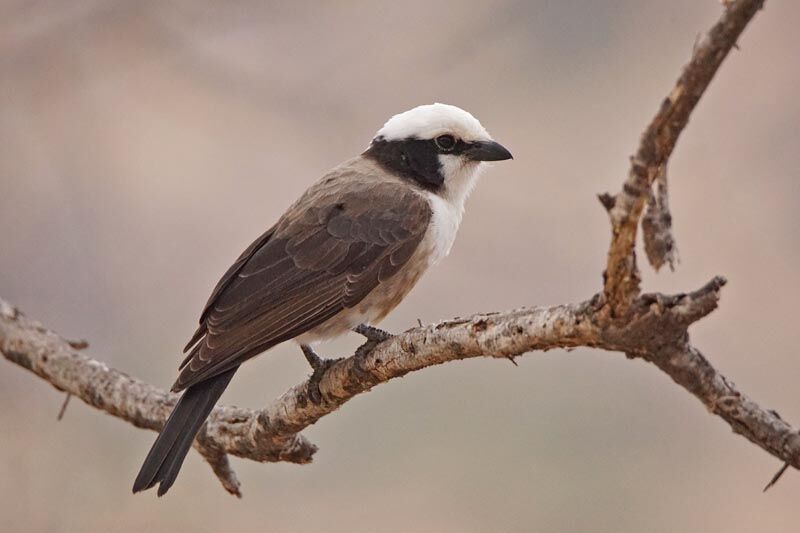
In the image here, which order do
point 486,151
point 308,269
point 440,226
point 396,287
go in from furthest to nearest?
1. point 486,151
2. point 440,226
3. point 396,287
4. point 308,269

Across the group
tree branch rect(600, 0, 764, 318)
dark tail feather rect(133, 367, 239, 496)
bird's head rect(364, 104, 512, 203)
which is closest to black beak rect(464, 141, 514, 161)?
bird's head rect(364, 104, 512, 203)

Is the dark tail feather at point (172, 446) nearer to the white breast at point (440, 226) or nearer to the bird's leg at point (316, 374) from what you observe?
the bird's leg at point (316, 374)

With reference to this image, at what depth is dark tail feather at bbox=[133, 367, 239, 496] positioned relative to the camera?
3717 mm

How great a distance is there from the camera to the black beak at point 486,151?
4498 millimetres

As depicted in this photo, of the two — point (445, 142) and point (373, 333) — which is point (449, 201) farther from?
point (373, 333)

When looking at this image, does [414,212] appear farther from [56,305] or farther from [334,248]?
[56,305]

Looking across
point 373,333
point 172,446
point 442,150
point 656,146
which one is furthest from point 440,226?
point 656,146

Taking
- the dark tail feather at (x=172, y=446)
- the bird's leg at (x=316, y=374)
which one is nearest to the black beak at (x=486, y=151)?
the bird's leg at (x=316, y=374)

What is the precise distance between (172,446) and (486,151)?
1.84 m

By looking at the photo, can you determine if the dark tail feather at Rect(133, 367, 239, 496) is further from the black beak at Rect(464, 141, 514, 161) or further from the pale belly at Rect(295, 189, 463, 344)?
the black beak at Rect(464, 141, 514, 161)

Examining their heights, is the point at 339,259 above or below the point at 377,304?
above

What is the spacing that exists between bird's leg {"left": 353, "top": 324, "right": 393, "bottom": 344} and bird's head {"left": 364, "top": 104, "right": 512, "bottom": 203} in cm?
82

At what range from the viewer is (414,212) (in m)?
4.33

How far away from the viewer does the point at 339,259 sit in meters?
4.18
